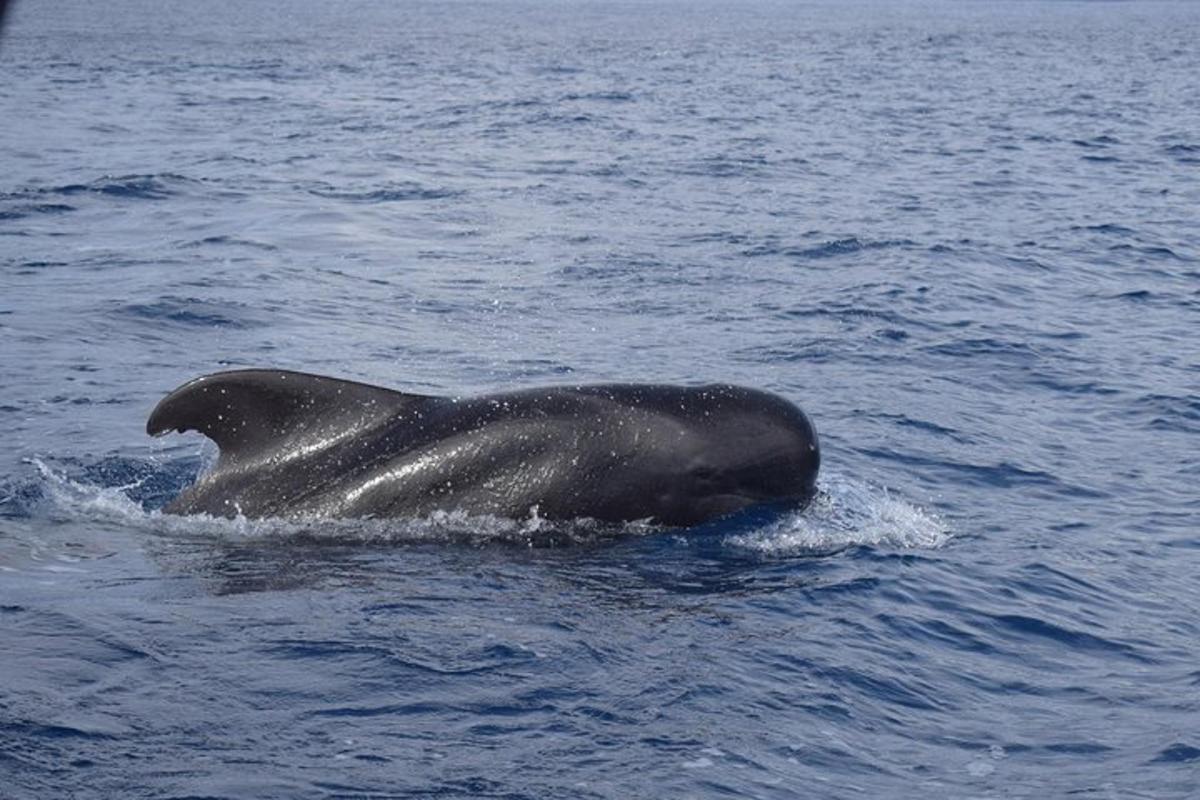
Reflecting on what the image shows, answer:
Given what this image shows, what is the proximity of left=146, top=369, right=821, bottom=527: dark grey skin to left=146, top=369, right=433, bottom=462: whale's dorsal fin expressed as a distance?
0.03ft

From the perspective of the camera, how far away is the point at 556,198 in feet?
109

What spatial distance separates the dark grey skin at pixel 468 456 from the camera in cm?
1312

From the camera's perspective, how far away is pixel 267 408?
13.0m

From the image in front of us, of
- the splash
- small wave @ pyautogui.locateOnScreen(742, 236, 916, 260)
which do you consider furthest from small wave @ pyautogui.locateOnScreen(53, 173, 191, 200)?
the splash

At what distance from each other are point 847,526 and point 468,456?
301 cm

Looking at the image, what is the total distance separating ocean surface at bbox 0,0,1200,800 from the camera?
992 cm

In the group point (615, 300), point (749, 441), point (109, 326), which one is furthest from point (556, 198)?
point (749, 441)

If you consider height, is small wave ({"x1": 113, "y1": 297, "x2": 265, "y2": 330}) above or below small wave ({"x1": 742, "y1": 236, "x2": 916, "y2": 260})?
above

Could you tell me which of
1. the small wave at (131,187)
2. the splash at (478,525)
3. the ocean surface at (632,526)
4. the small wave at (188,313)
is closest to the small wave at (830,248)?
the ocean surface at (632,526)

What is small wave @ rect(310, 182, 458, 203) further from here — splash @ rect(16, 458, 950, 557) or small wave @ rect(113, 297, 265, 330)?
splash @ rect(16, 458, 950, 557)

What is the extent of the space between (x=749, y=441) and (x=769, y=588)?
4.74 ft

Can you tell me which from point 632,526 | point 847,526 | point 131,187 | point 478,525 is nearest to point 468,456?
point 478,525

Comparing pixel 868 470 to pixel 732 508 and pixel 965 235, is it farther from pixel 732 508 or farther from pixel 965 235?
pixel 965 235

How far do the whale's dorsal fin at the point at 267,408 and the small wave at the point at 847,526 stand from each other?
9.01ft
